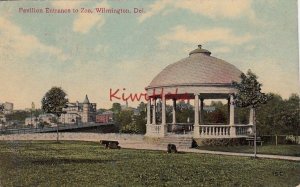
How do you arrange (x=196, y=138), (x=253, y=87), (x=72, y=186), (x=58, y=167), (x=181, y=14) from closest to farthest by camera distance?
(x=72, y=186)
(x=58, y=167)
(x=181, y=14)
(x=253, y=87)
(x=196, y=138)

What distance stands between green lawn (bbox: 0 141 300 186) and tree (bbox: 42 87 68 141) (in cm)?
304

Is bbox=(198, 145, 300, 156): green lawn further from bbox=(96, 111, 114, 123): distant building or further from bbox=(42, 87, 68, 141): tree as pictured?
bbox=(96, 111, 114, 123): distant building

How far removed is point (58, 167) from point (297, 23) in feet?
34.8

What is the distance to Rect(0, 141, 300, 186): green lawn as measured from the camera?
15.2 metres

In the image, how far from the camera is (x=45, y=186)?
14617mm

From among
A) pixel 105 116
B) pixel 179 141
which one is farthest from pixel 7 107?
pixel 105 116

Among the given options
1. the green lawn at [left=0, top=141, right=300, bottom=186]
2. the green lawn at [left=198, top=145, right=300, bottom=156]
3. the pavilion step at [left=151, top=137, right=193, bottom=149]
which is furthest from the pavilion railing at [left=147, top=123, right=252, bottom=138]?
the green lawn at [left=0, top=141, right=300, bottom=186]

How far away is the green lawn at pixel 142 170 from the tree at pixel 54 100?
120 inches

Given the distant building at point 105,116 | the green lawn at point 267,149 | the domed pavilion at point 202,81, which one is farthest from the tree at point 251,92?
the distant building at point 105,116

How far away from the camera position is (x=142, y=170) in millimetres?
16984

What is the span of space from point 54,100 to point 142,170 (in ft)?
32.9

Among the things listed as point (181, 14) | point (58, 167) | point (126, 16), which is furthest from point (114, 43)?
point (58, 167)

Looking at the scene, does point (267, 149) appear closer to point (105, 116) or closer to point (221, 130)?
point (221, 130)

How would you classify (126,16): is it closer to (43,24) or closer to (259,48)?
(43,24)
